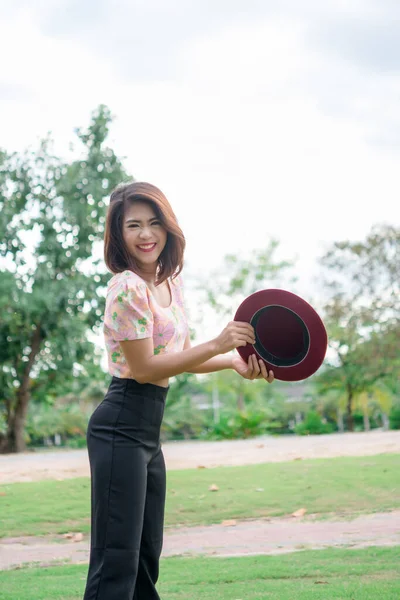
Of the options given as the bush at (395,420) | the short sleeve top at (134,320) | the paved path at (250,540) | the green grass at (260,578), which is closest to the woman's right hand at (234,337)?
the short sleeve top at (134,320)

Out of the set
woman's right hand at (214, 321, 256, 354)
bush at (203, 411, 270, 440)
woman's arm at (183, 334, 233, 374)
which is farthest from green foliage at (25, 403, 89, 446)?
woman's right hand at (214, 321, 256, 354)

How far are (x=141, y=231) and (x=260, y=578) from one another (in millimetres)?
2704

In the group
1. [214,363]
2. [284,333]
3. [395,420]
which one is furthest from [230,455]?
[395,420]

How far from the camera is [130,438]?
2.59 metres

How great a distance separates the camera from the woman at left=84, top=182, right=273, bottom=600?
254cm

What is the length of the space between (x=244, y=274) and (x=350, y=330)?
6721 mm

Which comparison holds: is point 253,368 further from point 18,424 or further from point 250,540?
point 18,424

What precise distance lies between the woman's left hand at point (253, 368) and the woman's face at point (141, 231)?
0.49 meters

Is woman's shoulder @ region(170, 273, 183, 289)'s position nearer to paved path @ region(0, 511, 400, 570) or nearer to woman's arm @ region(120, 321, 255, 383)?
woman's arm @ region(120, 321, 255, 383)

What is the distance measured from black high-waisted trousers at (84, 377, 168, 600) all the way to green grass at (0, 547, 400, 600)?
1746 mm

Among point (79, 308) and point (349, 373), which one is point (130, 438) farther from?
point (349, 373)

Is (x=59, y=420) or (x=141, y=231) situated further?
(x=59, y=420)

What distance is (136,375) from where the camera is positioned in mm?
2580

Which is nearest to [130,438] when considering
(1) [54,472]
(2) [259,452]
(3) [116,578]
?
(3) [116,578]
